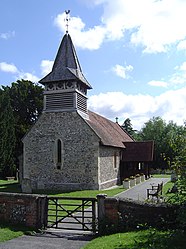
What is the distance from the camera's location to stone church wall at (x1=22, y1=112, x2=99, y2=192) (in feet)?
82.3

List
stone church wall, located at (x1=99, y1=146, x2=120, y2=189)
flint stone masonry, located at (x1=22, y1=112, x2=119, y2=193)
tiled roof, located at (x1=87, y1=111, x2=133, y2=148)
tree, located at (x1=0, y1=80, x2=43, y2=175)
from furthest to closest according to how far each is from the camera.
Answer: tree, located at (x1=0, y1=80, x2=43, y2=175) → tiled roof, located at (x1=87, y1=111, x2=133, y2=148) → stone church wall, located at (x1=99, y1=146, x2=120, y2=189) → flint stone masonry, located at (x1=22, y1=112, x2=119, y2=193)

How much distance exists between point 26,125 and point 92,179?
22.4 meters

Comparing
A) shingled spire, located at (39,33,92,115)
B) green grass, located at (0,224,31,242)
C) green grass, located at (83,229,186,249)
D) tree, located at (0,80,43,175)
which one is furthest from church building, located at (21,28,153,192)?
tree, located at (0,80,43,175)

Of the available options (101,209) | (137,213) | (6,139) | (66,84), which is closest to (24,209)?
(101,209)

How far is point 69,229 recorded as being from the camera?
10.4m

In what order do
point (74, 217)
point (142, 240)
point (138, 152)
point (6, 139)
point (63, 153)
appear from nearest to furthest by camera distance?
point (142, 240), point (74, 217), point (63, 153), point (138, 152), point (6, 139)

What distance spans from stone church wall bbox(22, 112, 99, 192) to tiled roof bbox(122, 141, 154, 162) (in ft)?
30.6

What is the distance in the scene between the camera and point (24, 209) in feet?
36.1

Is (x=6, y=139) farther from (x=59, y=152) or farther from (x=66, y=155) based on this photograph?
(x=66, y=155)

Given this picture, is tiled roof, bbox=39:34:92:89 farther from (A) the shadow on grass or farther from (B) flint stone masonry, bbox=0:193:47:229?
(A) the shadow on grass

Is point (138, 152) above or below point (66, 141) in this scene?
below

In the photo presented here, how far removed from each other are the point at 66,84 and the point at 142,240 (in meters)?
19.8

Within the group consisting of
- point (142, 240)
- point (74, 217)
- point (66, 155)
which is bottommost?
point (142, 240)

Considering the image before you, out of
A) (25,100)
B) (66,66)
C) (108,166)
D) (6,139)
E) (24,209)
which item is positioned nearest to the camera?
(24,209)
